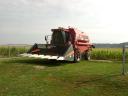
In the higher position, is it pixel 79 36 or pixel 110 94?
pixel 79 36

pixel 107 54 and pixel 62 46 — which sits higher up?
pixel 62 46

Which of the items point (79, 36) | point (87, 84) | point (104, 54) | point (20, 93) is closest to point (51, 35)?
point (79, 36)

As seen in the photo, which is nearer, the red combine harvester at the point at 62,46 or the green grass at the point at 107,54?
the red combine harvester at the point at 62,46

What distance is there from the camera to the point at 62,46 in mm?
21734

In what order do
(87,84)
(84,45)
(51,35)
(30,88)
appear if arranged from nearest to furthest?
(30,88) → (87,84) → (51,35) → (84,45)

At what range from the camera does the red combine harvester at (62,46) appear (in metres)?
21.2

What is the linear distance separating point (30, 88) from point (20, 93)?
932mm

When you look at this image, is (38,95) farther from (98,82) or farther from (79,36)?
(79,36)

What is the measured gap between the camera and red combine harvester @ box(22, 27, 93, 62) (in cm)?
2120

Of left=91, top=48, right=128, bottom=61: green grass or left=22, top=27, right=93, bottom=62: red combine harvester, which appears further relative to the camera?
left=91, top=48, right=128, bottom=61: green grass

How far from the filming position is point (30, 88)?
11.0 m

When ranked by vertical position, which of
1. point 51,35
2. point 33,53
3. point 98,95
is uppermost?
point 51,35

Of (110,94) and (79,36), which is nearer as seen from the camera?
(110,94)

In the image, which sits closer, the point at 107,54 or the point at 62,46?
the point at 62,46
